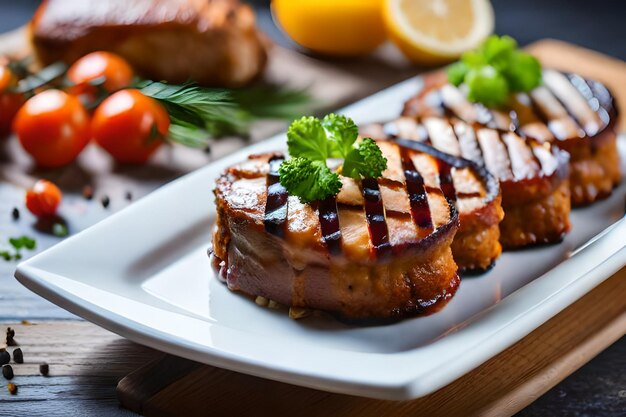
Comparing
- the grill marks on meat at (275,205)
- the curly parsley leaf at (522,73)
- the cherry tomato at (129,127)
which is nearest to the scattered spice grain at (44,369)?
the grill marks on meat at (275,205)

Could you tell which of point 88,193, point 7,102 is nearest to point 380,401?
point 88,193

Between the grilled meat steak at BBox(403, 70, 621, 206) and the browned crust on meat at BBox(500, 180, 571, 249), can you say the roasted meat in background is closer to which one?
the browned crust on meat at BBox(500, 180, 571, 249)

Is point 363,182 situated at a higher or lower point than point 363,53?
higher

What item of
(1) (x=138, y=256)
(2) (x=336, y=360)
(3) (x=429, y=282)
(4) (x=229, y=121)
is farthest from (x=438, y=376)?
(4) (x=229, y=121)

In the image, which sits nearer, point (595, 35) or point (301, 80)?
point (301, 80)

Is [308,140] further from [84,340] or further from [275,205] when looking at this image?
[84,340]

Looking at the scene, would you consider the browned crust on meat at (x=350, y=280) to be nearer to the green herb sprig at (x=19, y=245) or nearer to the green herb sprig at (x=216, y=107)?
the green herb sprig at (x=216, y=107)

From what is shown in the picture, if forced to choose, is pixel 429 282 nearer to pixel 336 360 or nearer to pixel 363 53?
pixel 336 360
